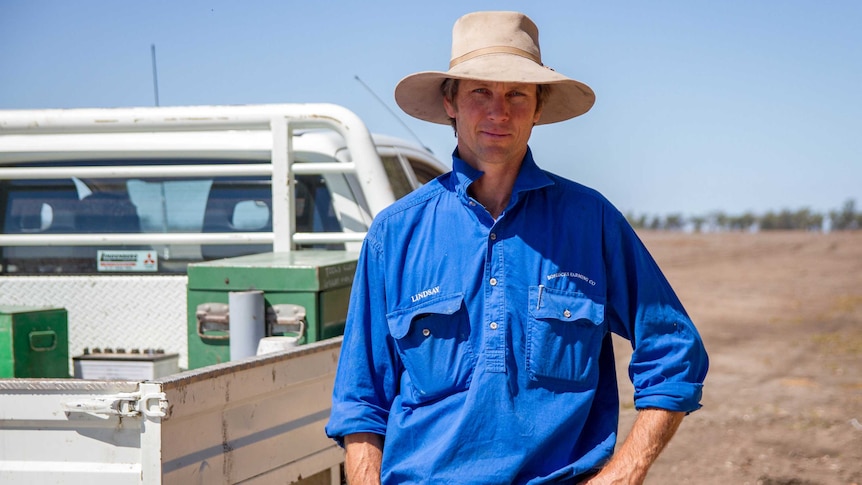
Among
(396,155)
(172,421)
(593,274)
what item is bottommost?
(172,421)

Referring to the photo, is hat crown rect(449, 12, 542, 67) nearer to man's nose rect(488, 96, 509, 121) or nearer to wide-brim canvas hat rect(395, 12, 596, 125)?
wide-brim canvas hat rect(395, 12, 596, 125)

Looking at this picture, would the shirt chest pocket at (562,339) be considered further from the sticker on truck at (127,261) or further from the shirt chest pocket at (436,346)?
the sticker on truck at (127,261)

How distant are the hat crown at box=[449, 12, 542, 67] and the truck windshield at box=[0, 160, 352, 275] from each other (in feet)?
7.98

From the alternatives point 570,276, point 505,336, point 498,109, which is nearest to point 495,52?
point 498,109

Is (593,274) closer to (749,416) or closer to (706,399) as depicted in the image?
(749,416)

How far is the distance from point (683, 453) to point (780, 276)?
74.3 feet

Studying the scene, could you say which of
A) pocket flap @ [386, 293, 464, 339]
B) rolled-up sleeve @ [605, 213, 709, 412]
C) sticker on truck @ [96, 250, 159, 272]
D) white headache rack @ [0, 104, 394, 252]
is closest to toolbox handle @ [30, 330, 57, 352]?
white headache rack @ [0, 104, 394, 252]

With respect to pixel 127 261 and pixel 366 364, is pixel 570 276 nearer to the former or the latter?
pixel 366 364

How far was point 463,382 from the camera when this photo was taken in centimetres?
212

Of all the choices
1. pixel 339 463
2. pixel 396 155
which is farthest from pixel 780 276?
pixel 339 463

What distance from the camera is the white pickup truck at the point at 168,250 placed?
246 centimetres

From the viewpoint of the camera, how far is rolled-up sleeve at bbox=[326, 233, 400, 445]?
221 cm

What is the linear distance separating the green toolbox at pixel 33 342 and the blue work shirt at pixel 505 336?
5.73 ft

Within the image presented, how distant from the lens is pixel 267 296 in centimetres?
362
